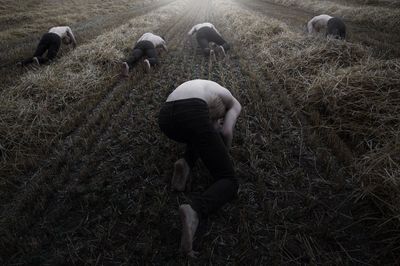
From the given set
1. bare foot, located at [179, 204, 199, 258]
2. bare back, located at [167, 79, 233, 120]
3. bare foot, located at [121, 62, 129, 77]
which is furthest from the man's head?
bare foot, located at [179, 204, 199, 258]

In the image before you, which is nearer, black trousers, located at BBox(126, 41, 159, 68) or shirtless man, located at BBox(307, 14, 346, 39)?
black trousers, located at BBox(126, 41, 159, 68)

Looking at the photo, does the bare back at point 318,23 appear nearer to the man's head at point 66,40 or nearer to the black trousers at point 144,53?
the black trousers at point 144,53

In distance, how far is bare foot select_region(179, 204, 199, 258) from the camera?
198 centimetres

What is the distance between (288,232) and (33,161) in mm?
3019

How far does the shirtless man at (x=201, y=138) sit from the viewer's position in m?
2.09

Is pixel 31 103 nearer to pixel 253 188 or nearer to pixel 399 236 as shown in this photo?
pixel 253 188

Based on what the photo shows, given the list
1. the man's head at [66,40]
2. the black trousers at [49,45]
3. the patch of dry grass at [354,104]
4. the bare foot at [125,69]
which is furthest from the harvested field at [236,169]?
the man's head at [66,40]

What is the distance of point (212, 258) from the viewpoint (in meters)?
2.03

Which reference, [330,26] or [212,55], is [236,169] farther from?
[330,26]

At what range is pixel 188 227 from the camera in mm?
1977

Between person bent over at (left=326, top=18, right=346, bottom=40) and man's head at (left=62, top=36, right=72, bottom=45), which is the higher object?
person bent over at (left=326, top=18, right=346, bottom=40)

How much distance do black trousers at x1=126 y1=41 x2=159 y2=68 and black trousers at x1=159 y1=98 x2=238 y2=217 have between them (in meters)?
3.76

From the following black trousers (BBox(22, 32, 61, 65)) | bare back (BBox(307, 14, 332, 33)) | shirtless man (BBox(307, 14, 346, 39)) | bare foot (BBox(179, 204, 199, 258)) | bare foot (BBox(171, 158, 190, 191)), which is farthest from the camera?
bare back (BBox(307, 14, 332, 33))

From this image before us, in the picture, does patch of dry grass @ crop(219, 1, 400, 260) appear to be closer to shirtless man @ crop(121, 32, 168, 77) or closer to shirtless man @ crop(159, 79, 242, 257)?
shirtless man @ crop(159, 79, 242, 257)
